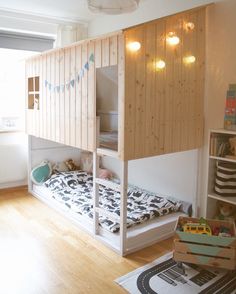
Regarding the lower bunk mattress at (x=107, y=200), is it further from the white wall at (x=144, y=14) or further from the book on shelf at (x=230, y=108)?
the white wall at (x=144, y=14)

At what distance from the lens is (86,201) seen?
10.6ft

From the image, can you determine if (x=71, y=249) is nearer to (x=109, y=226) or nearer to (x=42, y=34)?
(x=109, y=226)

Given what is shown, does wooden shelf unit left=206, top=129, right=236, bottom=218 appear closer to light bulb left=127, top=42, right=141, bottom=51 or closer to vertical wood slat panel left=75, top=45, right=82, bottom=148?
light bulb left=127, top=42, right=141, bottom=51

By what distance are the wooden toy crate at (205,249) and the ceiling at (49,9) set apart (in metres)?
2.69

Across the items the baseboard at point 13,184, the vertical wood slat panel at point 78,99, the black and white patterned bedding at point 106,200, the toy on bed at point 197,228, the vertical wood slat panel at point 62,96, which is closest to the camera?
the toy on bed at point 197,228

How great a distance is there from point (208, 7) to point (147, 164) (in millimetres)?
1722

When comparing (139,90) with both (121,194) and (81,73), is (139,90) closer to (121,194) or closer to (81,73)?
(81,73)

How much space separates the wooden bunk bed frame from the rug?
0.32 m

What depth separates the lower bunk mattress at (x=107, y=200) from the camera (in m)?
2.79

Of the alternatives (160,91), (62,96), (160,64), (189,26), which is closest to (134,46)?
(160,64)

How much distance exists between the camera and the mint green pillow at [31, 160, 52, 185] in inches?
156

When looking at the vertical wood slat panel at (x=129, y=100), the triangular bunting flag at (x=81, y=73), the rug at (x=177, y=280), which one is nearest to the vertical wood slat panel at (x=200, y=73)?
the vertical wood slat panel at (x=129, y=100)

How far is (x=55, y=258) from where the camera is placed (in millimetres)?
2389

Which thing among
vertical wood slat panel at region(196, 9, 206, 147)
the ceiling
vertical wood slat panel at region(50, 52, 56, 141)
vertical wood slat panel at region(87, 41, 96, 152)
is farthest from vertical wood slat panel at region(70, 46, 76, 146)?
vertical wood slat panel at region(196, 9, 206, 147)
